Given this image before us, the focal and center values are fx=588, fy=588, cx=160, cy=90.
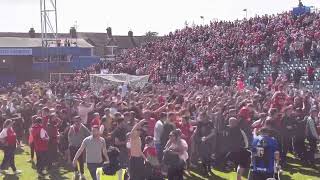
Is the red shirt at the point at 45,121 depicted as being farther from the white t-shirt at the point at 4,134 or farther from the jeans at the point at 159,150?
the jeans at the point at 159,150

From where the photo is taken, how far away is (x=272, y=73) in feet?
98.1

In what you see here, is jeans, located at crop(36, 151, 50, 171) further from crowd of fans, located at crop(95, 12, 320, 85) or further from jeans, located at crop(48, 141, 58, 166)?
crowd of fans, located at crop(95, 12, 320, 85)

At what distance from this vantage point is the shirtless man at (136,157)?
11719mm

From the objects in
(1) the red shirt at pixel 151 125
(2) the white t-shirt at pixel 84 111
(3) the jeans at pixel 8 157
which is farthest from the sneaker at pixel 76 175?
(2) the white t-shirt at pixel 84 111

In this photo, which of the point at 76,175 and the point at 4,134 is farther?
the point at 4,134

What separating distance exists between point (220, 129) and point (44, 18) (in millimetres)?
25727

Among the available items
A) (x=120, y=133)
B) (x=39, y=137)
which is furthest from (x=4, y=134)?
(x=120, y=133)

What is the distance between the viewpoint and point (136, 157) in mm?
11766

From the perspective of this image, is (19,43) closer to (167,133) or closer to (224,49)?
(224,49)

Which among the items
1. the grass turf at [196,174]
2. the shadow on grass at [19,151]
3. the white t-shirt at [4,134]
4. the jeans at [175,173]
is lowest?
the shadow on grass at [19,151]

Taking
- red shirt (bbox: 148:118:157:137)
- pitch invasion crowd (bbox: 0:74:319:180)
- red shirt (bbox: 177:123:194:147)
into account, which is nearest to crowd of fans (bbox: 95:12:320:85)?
pitch invasion crowd (bbox: 0:74:319:180)

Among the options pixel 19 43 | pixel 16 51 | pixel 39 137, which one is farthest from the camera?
pixel 19 43

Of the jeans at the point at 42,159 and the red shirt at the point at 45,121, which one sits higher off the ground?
the red shirt at the point at 45,121

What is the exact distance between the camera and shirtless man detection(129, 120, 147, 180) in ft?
38.4
